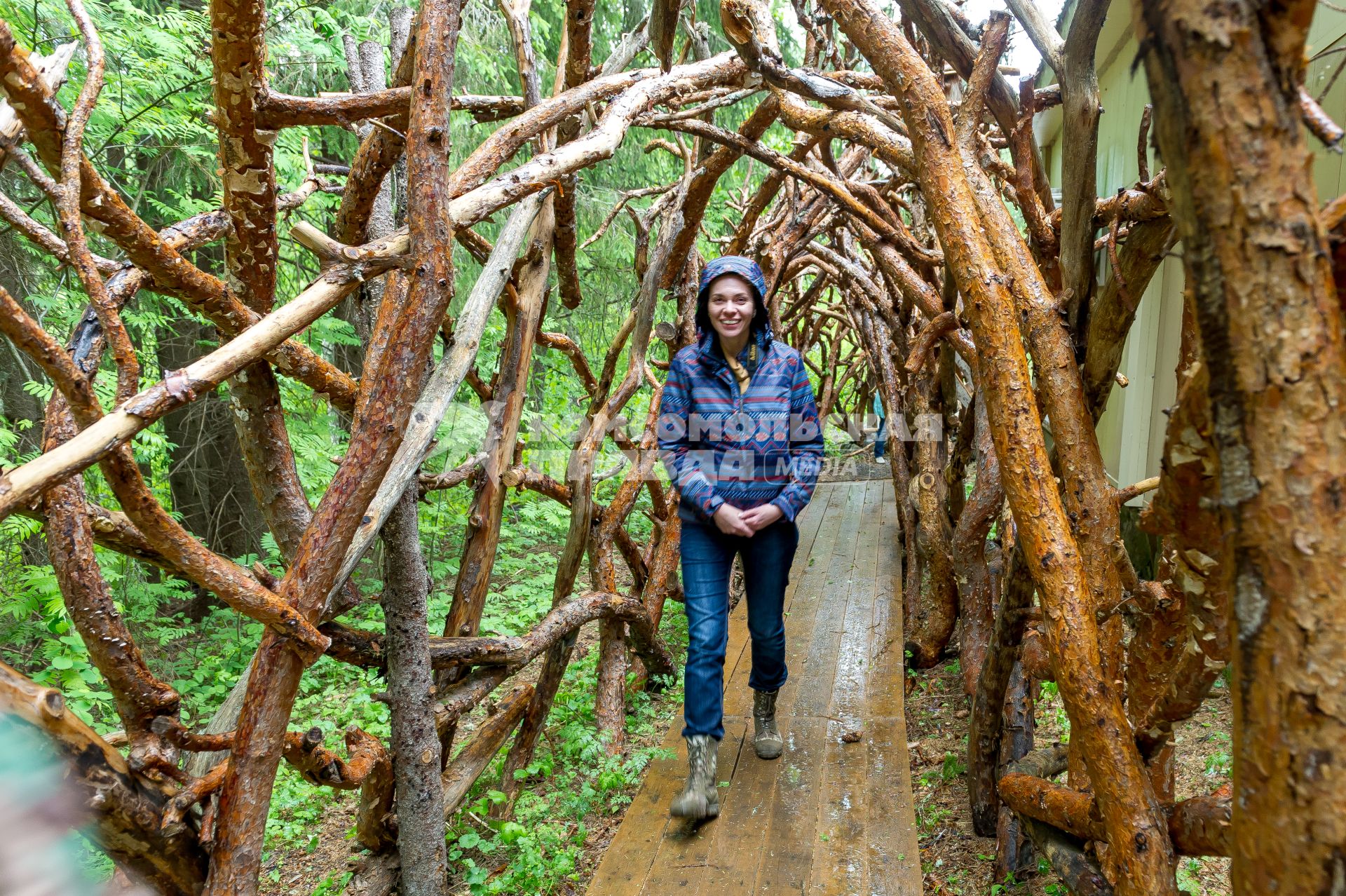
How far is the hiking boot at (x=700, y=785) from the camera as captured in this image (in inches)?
95.6

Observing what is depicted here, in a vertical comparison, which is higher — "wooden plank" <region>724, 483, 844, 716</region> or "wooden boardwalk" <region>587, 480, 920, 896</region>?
"wooden plank" <region>724, 483, 844, 716</region>

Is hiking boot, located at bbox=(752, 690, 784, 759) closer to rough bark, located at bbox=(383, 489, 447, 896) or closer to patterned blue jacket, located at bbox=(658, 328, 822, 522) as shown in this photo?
patterned blue jacket, located at bbox=(658, 328, 822, 522)

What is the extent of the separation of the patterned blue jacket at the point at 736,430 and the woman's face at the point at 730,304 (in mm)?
114

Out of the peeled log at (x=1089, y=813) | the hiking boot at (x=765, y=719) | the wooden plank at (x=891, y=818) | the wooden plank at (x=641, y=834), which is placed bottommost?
the wooden plank at (x=641, y=834)

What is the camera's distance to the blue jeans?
2570 millimetres

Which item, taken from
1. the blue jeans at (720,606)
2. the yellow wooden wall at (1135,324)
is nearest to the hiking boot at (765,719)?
the blue jeans at (720,606)

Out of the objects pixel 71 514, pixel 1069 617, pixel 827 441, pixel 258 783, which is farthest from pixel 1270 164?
pixel 827 441

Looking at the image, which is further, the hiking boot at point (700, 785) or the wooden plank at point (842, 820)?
the hiking boot at point (700, 785)

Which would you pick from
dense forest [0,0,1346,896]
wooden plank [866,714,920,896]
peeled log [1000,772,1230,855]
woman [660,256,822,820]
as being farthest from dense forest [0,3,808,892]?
peeled log [1000,772,1230,855]

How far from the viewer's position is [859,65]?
→ 20.4ft

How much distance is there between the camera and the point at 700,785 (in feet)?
8.08

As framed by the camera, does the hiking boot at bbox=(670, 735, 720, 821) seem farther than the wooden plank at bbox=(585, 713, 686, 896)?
Yes

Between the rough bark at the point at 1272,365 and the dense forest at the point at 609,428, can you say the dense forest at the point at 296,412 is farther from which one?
the rough bark at the point at 1272,365

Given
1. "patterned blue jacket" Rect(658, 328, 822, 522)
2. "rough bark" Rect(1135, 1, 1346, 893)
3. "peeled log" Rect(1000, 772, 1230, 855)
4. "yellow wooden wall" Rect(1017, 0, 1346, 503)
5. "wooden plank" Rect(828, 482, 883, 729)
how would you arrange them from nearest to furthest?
"rough bark" Rect(1135, 1, 1346, 893), "peeled log" Rect(1000, 772, 1230, 855), "patterned blue jacket" Rect(658, 328, 822, 522), "wooden plank" Rect(828, 482, 883, 729), "yellow wooden wall" Rect(1017, 0, 1346, 503)
